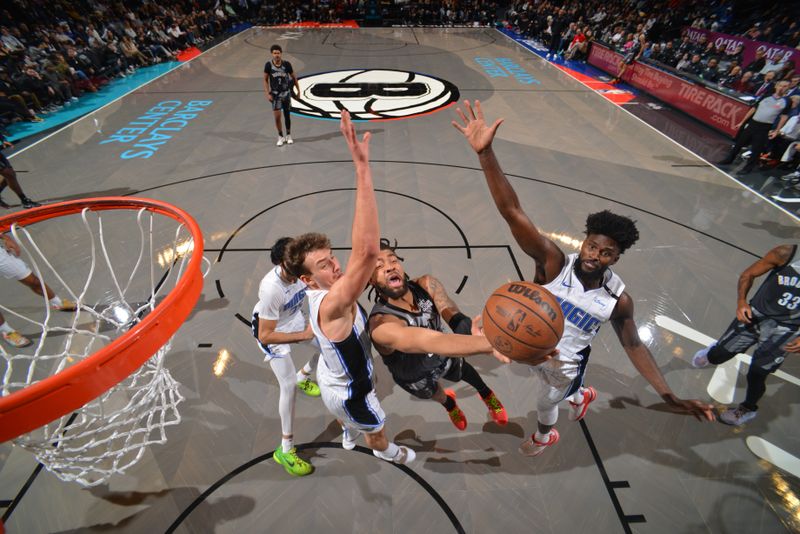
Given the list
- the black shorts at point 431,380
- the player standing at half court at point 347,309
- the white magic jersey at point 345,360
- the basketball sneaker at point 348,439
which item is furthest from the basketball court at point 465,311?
the white magic jersey at point 345,360

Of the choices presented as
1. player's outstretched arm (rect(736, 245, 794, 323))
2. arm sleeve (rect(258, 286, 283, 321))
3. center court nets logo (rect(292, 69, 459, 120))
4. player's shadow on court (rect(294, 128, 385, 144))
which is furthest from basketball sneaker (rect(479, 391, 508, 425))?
center court nets logo (rect(292, 69, 459, 120))

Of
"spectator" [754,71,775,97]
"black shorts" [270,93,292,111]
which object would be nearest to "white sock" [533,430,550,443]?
"black shorts" [270,93,292,111]

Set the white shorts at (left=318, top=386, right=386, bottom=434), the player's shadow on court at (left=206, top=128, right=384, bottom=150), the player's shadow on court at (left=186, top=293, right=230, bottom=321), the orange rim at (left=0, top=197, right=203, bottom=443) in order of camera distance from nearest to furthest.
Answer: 1. the orange rim at (left=0, top=197, right=203, bottom=443)
2. the white shorts at (left=318, top=386, right=386, bottom=434)
3. the player's shadow on court at (left=186, top=293, right=230, bottom=321)
4. the player's shadow on court at (left=206, top=128, right=384, bottom=150)

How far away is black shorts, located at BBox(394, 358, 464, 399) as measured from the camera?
2.99 m

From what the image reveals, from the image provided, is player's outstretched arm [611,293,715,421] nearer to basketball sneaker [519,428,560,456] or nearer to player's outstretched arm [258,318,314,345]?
basketball sneaker [519,428,560,456]

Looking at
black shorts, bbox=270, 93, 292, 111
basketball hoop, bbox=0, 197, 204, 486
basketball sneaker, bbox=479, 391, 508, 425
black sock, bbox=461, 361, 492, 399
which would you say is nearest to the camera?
basketball hoop, bbox=0, 197, 204, 486

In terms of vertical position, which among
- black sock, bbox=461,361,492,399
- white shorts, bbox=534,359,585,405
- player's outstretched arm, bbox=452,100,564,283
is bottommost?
black sock, bbox=461,361,492,399

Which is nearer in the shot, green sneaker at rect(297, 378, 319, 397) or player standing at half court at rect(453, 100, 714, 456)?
player standing at half court at rect(453, 100, 714, 456)

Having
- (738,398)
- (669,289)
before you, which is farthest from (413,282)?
(669,289)

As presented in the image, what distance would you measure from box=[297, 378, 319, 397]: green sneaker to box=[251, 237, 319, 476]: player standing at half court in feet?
2.10

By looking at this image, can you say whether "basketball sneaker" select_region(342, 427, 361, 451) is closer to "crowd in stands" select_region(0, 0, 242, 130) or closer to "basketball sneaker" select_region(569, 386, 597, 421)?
"basketball sneaker" select_region(569, 386, 597, 421)

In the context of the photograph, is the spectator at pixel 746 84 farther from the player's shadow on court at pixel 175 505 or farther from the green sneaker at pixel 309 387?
the player's shadow on court at pixel 175 505

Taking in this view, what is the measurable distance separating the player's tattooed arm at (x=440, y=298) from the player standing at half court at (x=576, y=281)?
25.5 inches

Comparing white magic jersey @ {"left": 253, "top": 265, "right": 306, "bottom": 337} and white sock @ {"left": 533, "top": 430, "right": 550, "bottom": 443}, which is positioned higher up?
white magic jersey @ {"left": 253, "top": 265, "right": 306, "bottom": 337}
